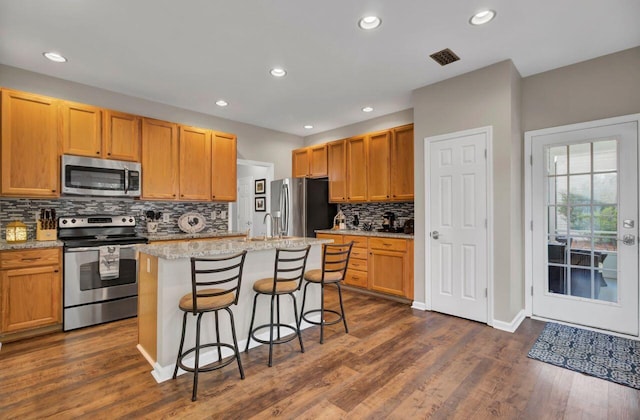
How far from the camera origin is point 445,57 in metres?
3.10

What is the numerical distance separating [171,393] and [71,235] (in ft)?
8.58

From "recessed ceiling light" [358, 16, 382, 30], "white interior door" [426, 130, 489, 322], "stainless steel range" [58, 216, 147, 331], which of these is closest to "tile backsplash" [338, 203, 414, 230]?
"white interior door" [426, 130, 489, 322]

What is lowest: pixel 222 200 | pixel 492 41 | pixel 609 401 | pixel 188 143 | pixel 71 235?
pixel 609 401

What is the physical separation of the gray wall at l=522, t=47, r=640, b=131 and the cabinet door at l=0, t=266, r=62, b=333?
17.2 feet

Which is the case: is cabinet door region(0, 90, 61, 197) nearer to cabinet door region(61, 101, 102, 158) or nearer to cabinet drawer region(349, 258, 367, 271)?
cabinet door region(61, 101, 102, 158)

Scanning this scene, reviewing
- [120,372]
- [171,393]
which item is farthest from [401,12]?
[120,372]

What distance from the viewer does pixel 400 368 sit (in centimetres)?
245

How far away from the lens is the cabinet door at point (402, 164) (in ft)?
14.2

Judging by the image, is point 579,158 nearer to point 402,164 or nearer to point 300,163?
point 402,164

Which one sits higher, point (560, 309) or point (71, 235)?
point (71, 235)

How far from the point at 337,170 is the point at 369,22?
289 cm

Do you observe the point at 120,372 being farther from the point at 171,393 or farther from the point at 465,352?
the point at 465,352

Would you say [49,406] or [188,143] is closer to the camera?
[49,406]

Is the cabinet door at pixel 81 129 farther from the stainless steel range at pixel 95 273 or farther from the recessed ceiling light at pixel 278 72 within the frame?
the recessed ceiling light at pixel 278 72
